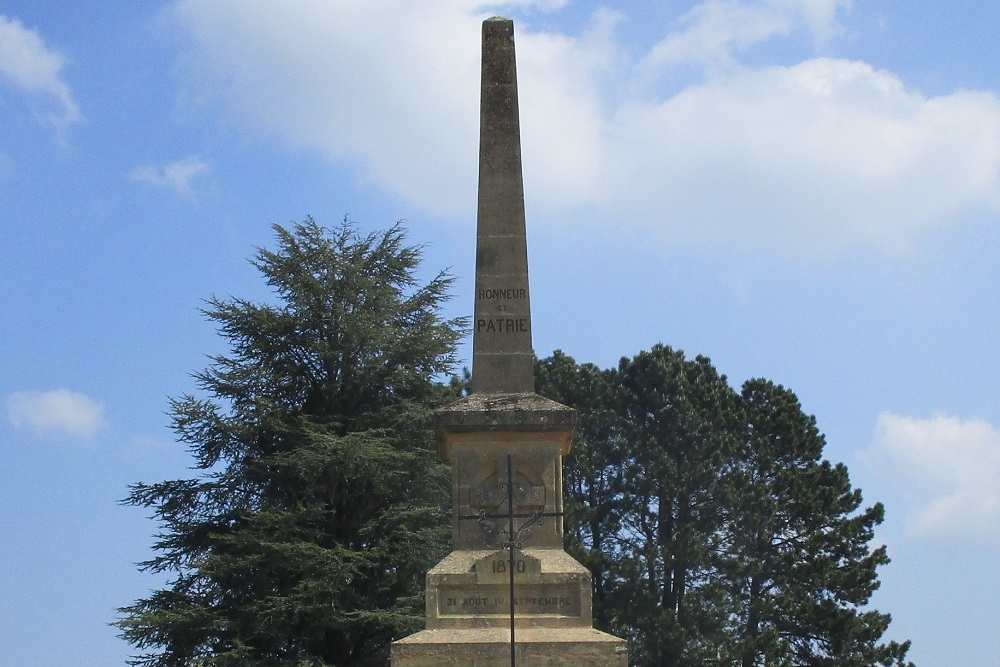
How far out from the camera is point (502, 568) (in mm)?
13672

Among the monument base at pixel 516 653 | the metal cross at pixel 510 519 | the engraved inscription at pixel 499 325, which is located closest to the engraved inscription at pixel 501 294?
the engraved inscription at pixel 499 325

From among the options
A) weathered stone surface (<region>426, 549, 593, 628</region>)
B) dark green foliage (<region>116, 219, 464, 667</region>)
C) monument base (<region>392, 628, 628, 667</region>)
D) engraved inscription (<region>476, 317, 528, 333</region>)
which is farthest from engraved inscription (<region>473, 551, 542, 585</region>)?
dark green foliage (<region>116, 219, 464, 667</region>)

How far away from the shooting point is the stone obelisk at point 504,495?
1316cm

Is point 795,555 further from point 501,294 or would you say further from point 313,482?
point 501,294

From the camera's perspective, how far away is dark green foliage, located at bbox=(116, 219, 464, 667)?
25281 mm

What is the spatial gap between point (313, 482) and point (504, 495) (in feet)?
42.4

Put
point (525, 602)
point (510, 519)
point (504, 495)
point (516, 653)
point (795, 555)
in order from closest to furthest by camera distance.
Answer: point (510, 519) < point (516, 653) < point (525, 602) < point (504, 495) < point (795, 555)

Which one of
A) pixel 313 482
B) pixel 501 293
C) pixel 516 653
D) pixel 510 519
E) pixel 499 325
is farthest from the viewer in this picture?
pixel 313 482

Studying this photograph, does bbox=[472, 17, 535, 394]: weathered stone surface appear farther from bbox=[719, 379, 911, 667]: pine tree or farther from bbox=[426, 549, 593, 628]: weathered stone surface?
bbox=[719, 379, 911, 667]: pine tree

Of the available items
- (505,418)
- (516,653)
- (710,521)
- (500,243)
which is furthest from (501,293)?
(710,521)

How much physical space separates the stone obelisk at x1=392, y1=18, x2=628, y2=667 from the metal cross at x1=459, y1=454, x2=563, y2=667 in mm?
24

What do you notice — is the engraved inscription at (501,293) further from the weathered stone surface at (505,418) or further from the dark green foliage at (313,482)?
the dark green foliage at (313,482)

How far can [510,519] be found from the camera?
12773mm

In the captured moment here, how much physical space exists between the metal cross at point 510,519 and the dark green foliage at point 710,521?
20334mm
